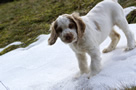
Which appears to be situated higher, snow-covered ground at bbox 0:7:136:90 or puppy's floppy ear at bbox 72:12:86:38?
puppy's floppy ear at bbox 72:12:86:38

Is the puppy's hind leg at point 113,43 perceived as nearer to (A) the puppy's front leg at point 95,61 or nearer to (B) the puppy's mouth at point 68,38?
(A) the puppy's front leg at point 95,61

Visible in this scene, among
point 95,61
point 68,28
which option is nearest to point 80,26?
point 68,28

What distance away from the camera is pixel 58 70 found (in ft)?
16.4

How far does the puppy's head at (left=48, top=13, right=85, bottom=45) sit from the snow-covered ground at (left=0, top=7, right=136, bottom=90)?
2.99ft

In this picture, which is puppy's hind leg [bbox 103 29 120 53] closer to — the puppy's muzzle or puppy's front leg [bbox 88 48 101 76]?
puppy's front leg [bbox 88 48 101 76]

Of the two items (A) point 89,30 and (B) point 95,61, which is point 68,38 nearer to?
(A) point 89,30

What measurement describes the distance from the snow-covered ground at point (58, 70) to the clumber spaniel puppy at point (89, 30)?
358 mm

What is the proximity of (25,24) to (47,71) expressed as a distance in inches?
275

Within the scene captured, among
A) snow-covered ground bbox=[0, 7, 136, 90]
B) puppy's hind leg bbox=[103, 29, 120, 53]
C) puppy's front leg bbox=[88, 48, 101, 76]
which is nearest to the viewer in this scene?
snow-covered ground bbox=[0, 7, 136, 90]

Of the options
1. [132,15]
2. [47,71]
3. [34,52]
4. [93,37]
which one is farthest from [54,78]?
[132,15]

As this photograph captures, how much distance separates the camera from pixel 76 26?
11.7 feet

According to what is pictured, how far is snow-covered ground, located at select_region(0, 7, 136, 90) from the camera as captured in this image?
331 centimetres

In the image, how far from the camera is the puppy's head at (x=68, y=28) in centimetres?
339

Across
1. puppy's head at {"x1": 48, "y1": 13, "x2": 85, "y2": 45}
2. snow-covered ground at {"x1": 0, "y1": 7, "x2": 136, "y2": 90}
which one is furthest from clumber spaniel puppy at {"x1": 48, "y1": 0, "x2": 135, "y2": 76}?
snow-covered ground at {"x1": 0, "y1": 7, "x2": 136, "y2": 90}
